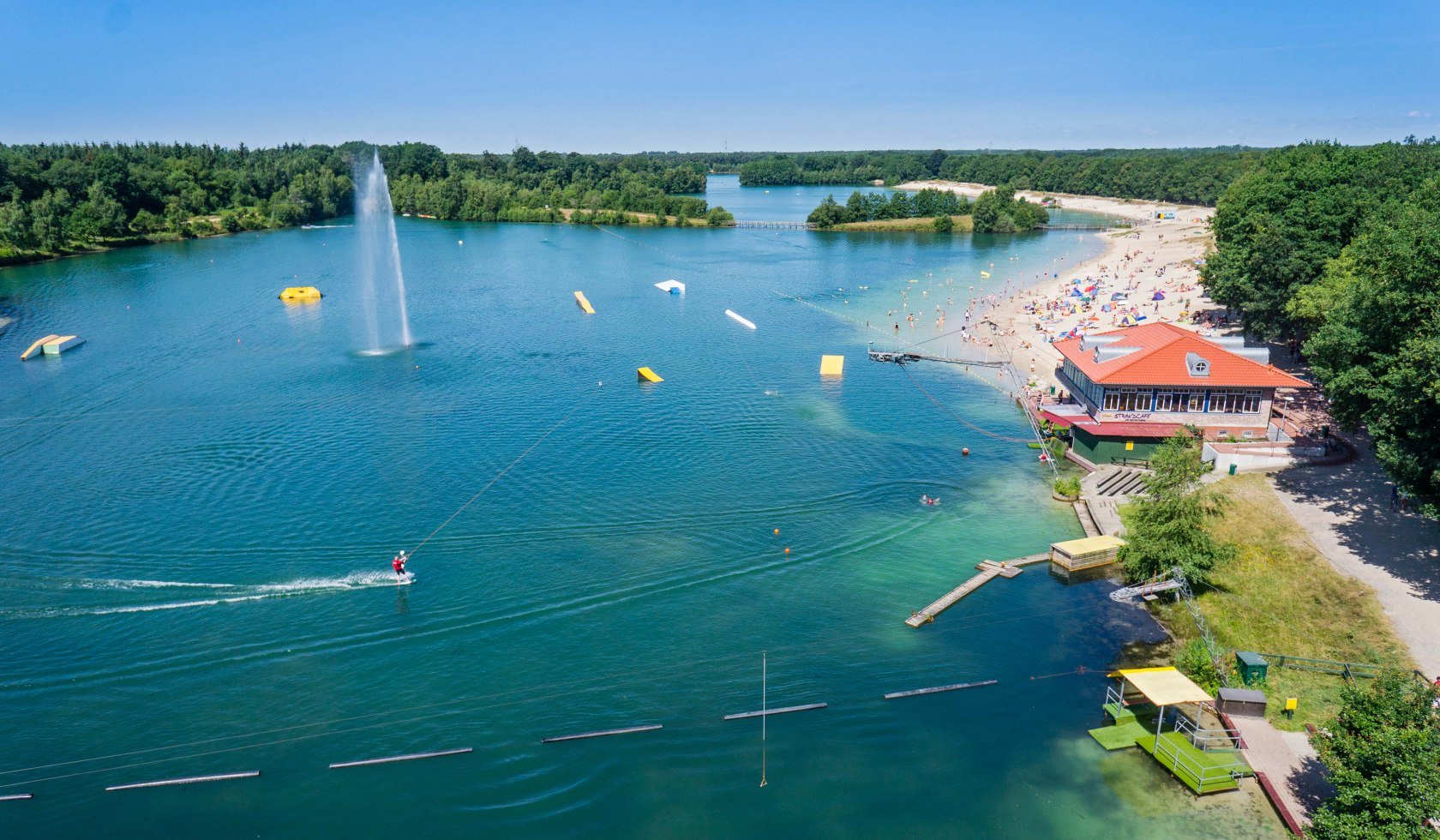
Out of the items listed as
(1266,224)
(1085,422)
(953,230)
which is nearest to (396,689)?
(1085,422)

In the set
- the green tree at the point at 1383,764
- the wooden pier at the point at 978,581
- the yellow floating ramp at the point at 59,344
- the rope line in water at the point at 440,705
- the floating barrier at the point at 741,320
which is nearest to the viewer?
the green tree at the point at 1383,764

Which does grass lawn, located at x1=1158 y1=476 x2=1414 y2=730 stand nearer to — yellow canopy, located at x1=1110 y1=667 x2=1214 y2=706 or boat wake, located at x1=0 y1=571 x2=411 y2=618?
yellow canopy, located at x1=1110 y1=667 x2=1214 y2=706

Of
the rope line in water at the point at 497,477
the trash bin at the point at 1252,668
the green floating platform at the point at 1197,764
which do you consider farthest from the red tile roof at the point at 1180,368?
the rope line in water at the point at 497,477

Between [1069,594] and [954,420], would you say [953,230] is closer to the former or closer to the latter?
[954,420]

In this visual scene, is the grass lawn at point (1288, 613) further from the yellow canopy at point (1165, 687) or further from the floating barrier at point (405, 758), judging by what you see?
the floating barrier at point (405, 758)

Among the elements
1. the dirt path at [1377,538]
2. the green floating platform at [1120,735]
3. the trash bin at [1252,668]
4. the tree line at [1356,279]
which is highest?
the tree line at [1356,279]

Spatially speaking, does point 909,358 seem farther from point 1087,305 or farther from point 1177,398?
point 1087,305
